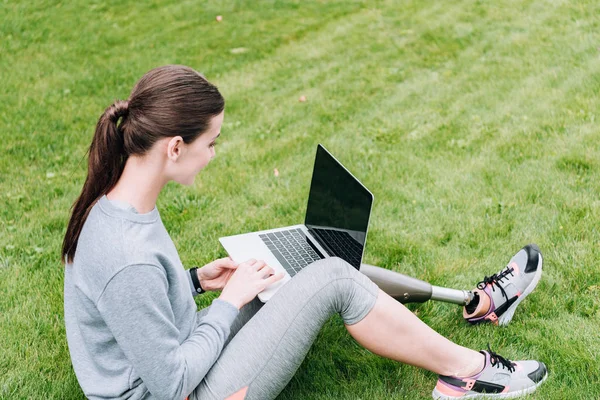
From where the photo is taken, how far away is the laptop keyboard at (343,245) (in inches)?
128

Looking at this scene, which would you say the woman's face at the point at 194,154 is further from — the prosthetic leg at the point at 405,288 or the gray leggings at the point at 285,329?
the prosthetic leg at the point at 405,288

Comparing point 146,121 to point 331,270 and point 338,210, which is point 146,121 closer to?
point 331,270

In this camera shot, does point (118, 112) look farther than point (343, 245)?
No

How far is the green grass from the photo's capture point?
3.49m

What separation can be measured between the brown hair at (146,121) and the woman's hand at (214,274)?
2.59ft

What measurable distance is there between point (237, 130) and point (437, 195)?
2.24 meters

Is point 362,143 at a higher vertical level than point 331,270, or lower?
lower

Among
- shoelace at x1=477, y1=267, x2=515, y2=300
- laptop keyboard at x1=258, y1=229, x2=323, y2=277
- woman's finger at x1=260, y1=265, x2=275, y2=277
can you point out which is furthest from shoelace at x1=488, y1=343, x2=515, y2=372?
woman's finger at x1=260, y1=265, x2=275, y2=277

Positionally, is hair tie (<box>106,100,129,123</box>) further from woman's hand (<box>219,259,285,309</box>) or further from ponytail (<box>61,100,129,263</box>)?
woman's hand (<box>219,259,285,309</box>)

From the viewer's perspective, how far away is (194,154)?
247cm

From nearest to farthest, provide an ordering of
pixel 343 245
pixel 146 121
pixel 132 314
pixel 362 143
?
pixel 132 314, pixel 146 121, pixel 343 245, pixel 362 143

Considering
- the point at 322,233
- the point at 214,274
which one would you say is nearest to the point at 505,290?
the point at 322,233

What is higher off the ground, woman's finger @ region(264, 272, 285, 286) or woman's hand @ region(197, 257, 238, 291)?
woman's finger @ region(264, 272, 285, 286)

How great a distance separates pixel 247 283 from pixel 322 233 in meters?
1.04
